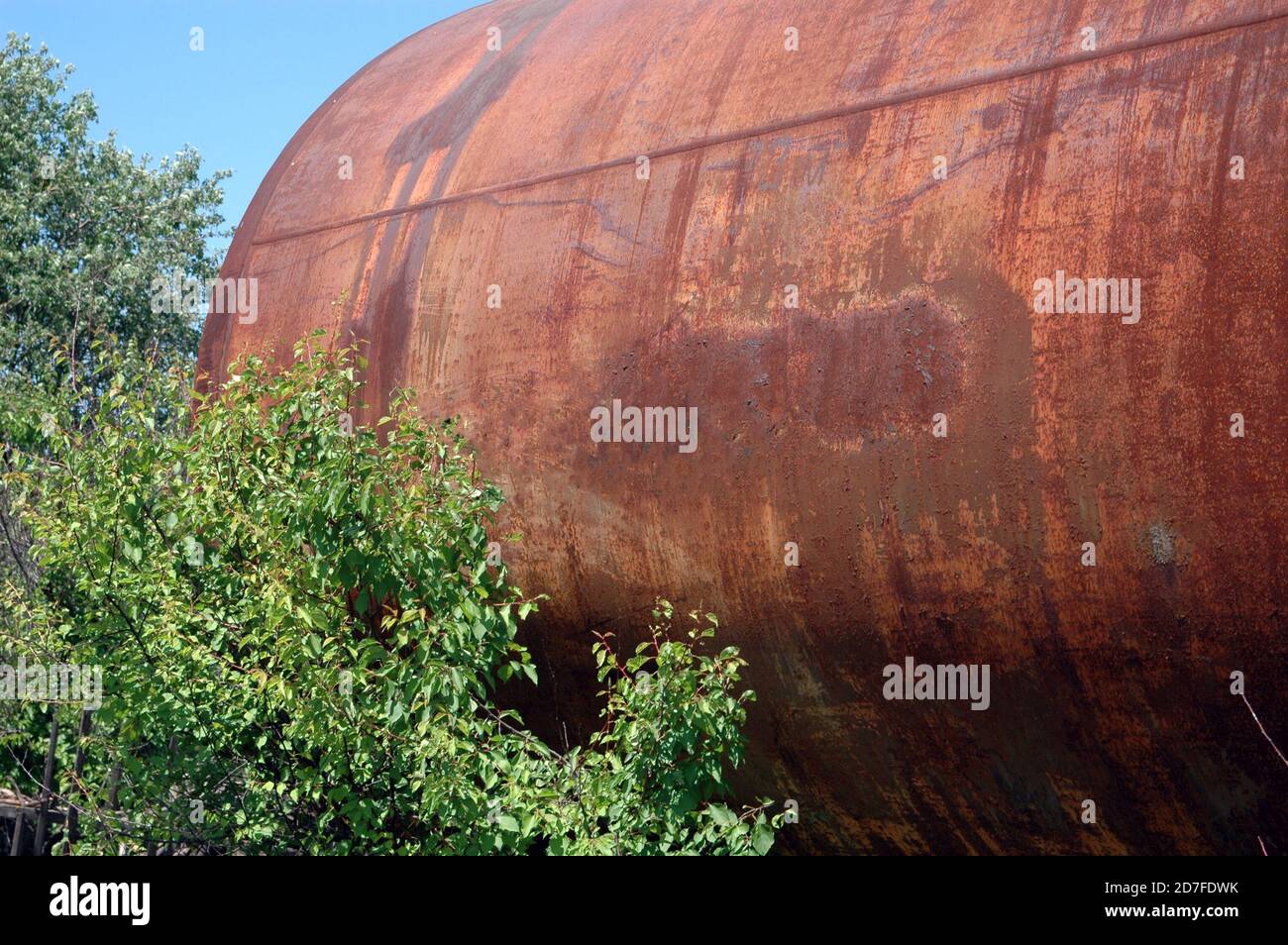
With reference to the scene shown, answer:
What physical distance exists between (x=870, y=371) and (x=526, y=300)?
150cm

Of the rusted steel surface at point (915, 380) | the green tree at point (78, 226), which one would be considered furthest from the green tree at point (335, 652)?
the green tree at point (78, 226)

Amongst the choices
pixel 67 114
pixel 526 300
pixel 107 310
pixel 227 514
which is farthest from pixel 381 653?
pixel 67 114

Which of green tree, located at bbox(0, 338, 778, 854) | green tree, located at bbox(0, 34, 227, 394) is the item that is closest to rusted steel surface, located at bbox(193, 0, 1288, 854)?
green tree, located at bbox(0, 338, 778, 854)

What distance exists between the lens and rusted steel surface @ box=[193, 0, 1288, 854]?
353cm

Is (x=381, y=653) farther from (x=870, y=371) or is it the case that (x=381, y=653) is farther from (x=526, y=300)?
(x=870, y=371)

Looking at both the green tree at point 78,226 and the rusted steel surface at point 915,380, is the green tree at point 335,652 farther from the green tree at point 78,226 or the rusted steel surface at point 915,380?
the green tree at point 78,226

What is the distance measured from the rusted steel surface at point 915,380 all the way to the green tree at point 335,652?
1.08 feet

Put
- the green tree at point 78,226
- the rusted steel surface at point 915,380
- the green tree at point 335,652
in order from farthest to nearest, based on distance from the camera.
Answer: the green tree at point 78,226 < the green tree at point 335,652 < the rusted steel surface at point 915,380

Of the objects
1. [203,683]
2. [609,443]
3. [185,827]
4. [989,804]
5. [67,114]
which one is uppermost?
[67,114]

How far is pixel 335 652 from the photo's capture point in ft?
14.2

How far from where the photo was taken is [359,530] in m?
4.49

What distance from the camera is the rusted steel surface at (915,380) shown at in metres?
3.53

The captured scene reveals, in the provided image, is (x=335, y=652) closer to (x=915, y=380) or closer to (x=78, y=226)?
(x=915, y=380)

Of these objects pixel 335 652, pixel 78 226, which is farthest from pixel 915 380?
pixel 78 226
